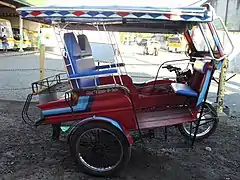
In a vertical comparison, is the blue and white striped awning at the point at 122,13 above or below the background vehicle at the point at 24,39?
above

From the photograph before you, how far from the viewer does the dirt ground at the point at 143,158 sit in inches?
134

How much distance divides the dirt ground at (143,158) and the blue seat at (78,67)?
1036 millimetres

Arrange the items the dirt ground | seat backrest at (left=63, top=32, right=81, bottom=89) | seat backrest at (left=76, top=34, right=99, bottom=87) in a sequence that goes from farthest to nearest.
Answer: seat backrest at (left=76, top=34, right=99, bottom=87), seat backrest at (left=63, top=32, right=81, bottom=89), the dirt ground

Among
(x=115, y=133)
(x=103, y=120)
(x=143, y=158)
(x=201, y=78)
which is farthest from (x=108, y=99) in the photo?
(x=201, y=78)

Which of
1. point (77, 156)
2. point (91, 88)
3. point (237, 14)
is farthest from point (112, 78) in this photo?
point (237, 14)

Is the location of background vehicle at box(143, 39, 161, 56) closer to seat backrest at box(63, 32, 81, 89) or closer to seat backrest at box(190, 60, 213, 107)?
seat backrest at box(190, 60, 213, 107)

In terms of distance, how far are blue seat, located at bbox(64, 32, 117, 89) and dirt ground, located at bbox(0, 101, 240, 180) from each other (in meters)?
1.04

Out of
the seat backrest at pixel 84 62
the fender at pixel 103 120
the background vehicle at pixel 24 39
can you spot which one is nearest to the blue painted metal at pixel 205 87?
the fender at pixel 103 120

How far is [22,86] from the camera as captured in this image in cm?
867

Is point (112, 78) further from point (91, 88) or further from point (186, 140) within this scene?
point (186, 140)

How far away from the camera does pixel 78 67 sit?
12.5ft

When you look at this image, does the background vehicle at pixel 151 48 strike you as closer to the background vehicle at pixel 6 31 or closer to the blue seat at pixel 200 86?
the background vehicle at pixel 6 31

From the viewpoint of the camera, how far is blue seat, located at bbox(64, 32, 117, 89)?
3416 mm

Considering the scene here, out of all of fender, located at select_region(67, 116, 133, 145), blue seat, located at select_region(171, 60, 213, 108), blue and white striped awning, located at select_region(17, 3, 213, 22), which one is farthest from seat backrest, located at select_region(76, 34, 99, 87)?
blue seat, located at select_region(171, 60, 213, 108)
